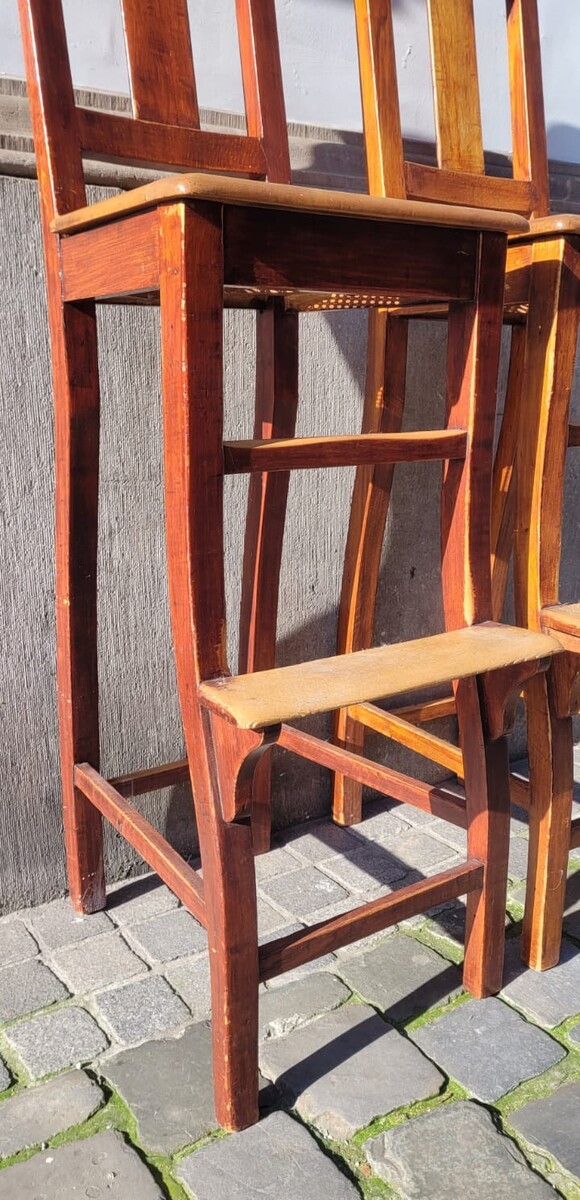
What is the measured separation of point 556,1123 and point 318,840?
2.90 ft

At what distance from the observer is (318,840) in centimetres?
218

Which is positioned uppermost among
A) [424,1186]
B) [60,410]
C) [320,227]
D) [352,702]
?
[320,227]

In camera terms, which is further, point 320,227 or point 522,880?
point 522,880

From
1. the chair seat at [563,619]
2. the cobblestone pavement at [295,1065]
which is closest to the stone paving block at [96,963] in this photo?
the cobblestone pavement at [295,1065]

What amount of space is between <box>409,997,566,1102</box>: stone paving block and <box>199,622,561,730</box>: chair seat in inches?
24.2

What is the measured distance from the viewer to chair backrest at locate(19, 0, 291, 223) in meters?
1.42

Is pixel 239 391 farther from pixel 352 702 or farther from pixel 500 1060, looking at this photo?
pixel 500 1060

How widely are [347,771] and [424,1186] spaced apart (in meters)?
0.66

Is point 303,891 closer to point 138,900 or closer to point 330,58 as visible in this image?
point 138,900

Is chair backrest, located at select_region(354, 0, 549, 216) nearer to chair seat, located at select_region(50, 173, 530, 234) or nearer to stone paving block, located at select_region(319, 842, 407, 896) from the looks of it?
chair seat, located at select_region(50, 173, 530, 234)

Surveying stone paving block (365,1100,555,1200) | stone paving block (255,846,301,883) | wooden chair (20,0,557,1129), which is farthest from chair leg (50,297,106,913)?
stone paving block (365,1100,555,1200)

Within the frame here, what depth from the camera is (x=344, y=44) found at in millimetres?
2156

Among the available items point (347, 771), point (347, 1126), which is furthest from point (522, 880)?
point (347, 1126)

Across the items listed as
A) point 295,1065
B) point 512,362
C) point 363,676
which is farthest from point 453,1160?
point 512,362
